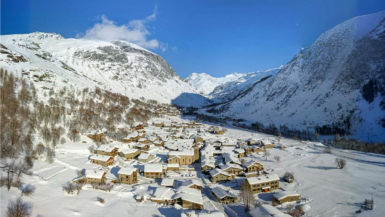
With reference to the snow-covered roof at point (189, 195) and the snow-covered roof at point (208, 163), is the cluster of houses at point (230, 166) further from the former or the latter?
the snow-covered roof at point (189, 195)

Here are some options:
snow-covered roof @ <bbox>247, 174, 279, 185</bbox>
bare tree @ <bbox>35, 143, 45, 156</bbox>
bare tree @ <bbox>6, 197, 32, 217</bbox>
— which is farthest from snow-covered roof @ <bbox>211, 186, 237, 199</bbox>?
bare tree @ <bbox>35, 143, 45, 156</bbox>

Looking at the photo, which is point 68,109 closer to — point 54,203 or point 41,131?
point 41,131

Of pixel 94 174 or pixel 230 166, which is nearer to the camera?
pixel 94 174

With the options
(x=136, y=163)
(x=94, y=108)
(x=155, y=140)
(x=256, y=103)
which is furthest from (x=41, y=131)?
(x=256, y=103)

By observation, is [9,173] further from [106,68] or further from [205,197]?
[106,68]

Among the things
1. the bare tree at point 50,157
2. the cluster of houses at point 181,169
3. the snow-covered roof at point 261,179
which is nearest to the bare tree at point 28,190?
the cluster of houses at point 181,169

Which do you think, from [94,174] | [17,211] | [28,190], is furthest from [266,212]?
[28,190]
